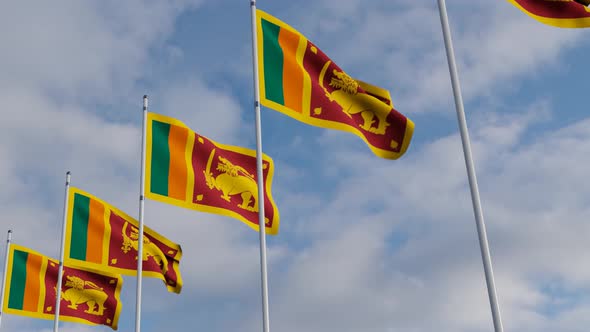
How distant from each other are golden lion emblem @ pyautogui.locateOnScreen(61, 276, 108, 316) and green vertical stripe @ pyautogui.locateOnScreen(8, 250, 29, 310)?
203 cm

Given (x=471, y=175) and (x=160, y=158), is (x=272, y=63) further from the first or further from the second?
(x=471, y=175)

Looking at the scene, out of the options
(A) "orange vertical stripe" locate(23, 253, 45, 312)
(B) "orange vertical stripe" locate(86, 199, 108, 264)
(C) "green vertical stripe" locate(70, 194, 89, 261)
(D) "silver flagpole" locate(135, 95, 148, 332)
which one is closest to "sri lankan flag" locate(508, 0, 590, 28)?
(D) "silver flagpole" locate(135, 95, 148, 332)

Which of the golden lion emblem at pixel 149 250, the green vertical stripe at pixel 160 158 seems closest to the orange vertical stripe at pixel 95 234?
the golden lion emblem at pixel 149 250

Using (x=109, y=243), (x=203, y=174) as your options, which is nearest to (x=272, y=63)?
(x=203, y=174)

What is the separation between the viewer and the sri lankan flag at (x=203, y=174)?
1856 centimetres

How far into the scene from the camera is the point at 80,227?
76.4ft

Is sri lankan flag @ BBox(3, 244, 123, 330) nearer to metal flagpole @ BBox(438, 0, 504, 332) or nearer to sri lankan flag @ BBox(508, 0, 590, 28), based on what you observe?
metal flagpole @ BBox(438, 0, 504, 332)

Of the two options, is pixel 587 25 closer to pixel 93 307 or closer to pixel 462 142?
pixel 462 142

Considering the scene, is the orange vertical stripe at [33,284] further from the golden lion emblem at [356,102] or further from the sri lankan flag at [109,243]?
the golden lion emblem at [356,102]

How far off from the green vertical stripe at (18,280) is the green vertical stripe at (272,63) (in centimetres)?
1605

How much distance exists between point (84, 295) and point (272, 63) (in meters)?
14.7

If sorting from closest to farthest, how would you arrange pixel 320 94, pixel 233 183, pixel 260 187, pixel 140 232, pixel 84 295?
pixel 260 187, pixel 320 94, pixel 233 183, pixel 140 232, pixel 84 295

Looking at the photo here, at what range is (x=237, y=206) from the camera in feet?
60.7

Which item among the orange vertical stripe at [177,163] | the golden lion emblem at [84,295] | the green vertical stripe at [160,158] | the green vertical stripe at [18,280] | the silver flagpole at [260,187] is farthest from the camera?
the green vertical stripe at [18,280]
